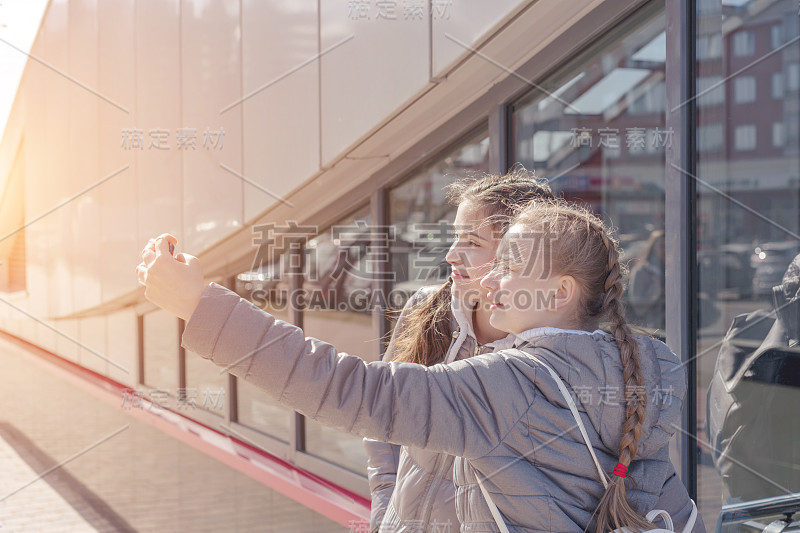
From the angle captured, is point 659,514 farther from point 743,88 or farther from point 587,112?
point 587,112

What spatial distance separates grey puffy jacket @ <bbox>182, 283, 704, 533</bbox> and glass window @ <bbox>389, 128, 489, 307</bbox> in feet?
7.16

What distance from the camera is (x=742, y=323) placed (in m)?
2.50

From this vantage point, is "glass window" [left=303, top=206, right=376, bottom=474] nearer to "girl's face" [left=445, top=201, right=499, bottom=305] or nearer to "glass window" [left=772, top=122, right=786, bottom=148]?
"glass window" [left=772, top=122, right=786, bottom=148]

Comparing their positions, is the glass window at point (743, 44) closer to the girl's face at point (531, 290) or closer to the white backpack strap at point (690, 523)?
the girl's face at point (531, 290)

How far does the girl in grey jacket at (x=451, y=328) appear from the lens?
1.65 meters

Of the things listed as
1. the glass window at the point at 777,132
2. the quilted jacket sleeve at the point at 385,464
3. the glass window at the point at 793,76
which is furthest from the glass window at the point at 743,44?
the quilted jacket sleeve at the point at 385,464

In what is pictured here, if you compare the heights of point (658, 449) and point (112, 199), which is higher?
point (112, 199)

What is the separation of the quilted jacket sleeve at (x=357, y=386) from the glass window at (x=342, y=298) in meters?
2.92

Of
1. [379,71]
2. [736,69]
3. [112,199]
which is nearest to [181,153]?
[112,199]

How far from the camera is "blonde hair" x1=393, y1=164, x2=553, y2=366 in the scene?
183 cm

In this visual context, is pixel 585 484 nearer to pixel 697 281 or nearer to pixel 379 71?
pixel 697 281

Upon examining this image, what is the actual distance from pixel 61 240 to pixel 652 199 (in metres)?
7.21

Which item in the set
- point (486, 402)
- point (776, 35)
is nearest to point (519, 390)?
→ point (486, 402)

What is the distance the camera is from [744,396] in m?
2.48
